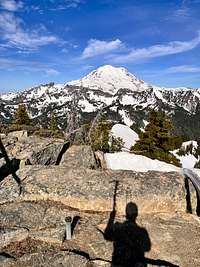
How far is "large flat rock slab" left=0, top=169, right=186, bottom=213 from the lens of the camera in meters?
15.6

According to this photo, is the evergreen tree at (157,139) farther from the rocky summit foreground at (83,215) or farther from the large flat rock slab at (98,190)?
the large flat rock slab at (98,190)

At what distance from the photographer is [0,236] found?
12.2 metres

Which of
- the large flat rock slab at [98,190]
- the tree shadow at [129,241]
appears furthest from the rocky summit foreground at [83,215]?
the tree shadow at [129,241]

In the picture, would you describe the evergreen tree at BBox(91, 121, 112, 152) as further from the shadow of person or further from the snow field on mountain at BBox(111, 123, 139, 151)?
the shadow of person

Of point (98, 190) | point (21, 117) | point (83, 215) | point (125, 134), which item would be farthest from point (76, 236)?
point (125, 134)

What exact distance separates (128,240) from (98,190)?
11.3 feet

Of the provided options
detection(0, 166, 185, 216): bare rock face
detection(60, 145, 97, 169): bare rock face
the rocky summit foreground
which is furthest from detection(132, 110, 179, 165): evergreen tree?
detection(0, 166, 185, 216): bare rock face

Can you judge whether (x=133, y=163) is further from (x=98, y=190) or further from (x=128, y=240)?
(x=128, y=240)

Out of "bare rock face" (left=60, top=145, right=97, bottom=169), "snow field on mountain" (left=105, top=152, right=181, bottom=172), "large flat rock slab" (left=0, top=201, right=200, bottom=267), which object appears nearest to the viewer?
"large flat rock slab" (left=0, top=201, right=200, bottom=267)

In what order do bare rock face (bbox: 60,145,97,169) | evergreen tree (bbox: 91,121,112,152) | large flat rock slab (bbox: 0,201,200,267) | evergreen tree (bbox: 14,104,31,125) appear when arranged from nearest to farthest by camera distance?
1. large flat rock slab (bbox: 0,201,200,267)
2. bare rock face (bbox: 60,145,97,169)
3. evergreen tree (bbox: 91,121,112,152)
4. evergreen tree (bbox: 14,104,31,125)

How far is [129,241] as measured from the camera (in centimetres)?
1292

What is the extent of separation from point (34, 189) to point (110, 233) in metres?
4.36

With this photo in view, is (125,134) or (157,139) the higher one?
(125,134)

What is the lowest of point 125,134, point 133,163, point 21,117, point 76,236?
point 76,236
